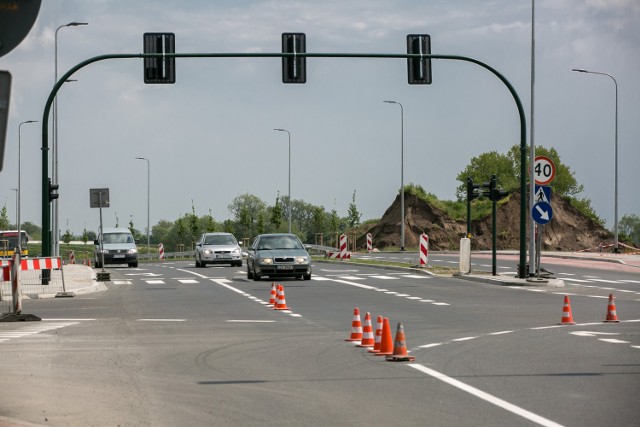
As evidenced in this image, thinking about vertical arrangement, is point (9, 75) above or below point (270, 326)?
above

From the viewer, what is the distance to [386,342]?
13.9m

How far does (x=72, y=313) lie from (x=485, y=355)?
10.5 metres

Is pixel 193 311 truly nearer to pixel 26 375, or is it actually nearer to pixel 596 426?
pixel 26 375

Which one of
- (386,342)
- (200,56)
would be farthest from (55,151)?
(386,342)

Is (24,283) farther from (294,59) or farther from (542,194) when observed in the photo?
(542,194)

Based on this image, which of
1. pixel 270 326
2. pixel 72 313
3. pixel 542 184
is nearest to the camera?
pixel 270 326

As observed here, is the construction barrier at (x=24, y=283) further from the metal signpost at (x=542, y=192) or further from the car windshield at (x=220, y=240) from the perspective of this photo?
the metal signpost at (x=542, y=192)

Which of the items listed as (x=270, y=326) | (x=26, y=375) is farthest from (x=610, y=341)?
(x=26, y=375)

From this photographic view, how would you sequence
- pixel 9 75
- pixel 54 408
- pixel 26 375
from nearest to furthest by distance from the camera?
1. pixel 9 75
2. pixel 54 408
3. pixel 26 375

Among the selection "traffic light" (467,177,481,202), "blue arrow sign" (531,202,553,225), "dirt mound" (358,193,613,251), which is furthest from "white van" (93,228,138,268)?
"dirt mound" (358,193,613,251)

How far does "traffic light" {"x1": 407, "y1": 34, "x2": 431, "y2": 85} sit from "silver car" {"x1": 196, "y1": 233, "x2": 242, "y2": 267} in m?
21.1

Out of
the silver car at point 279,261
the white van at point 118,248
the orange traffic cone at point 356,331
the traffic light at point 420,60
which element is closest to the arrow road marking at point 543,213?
the traffic light at point 420,60

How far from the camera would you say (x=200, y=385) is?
11.2 metres

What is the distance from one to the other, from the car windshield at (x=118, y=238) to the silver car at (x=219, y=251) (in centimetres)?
591
